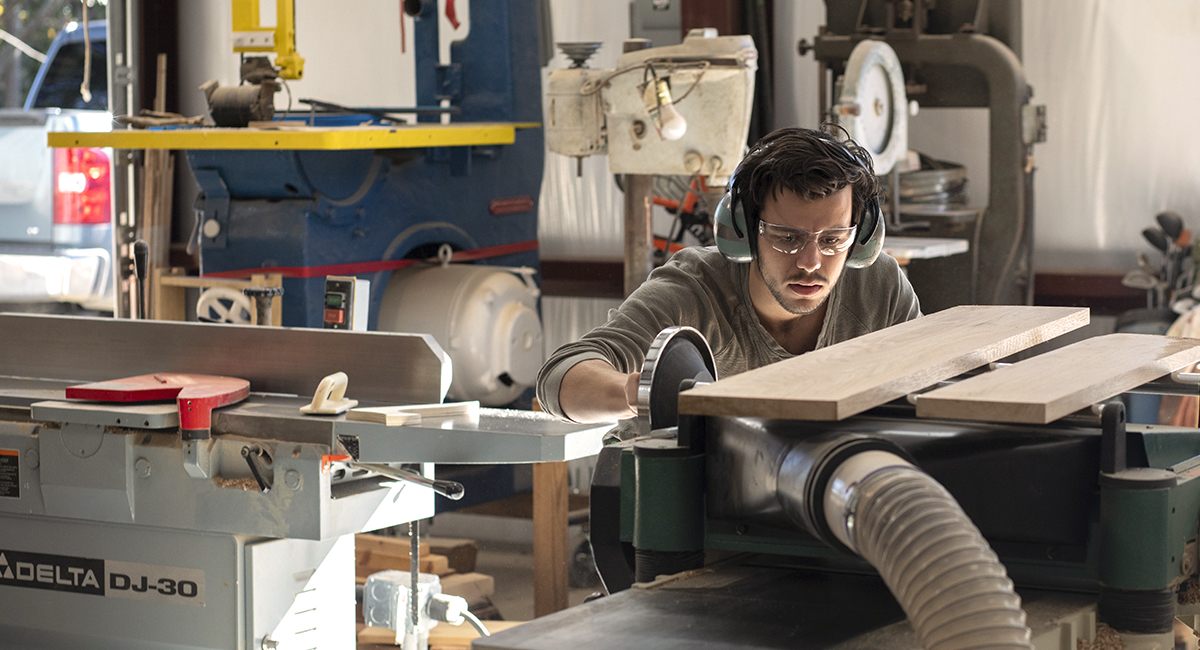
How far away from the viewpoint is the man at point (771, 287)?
181cm

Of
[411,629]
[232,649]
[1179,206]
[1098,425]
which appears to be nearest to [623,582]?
[1098,425]

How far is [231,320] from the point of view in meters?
3.49

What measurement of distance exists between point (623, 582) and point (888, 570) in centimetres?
53

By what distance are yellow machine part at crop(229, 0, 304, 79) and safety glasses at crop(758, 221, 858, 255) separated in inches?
72.8

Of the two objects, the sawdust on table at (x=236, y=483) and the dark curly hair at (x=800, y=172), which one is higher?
the dark curly hair at (x=800, y=172)

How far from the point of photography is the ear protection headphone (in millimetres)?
1875

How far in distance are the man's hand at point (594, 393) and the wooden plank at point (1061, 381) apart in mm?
515

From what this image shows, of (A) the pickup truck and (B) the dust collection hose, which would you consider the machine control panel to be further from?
(A) the pickup truck

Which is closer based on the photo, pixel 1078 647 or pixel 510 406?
pixel 1078 647

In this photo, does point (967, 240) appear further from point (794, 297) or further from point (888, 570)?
point (888, 570)

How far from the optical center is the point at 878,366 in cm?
133

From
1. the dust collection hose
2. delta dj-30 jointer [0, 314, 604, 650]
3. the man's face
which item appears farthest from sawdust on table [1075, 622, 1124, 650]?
delta dj-30 jointer [0, 314, 604, 650]

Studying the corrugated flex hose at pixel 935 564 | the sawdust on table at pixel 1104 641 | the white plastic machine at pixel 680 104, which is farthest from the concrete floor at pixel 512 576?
the corrugated flex hose at pixel 935 564

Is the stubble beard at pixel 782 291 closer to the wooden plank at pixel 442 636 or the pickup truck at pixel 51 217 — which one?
the wooden plank at pixel 442 636
